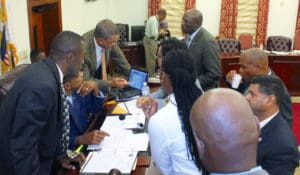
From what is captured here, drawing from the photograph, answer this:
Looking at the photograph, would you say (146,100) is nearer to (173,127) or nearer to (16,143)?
(173,127)

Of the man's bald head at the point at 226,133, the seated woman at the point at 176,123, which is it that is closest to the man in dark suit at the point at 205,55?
the seated woman at the point at 176,123

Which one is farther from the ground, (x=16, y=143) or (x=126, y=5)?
(x=126, y=5)

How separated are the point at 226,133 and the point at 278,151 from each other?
1.09 m

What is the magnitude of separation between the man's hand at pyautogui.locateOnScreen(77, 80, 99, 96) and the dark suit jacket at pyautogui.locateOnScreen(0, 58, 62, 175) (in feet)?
2.21

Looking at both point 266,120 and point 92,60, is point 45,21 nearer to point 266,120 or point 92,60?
point 92,60

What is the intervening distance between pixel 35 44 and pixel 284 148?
136 inches

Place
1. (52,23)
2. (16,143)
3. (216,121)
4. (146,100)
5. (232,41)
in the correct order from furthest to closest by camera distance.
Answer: (232,41)
(52,23)
(146,100)
(16,143)
(216,121)

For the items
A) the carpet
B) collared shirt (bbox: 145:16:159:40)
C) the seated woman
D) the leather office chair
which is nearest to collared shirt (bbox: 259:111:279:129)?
the seated woman

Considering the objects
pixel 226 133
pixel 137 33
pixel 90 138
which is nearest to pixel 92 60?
pixel 90 138

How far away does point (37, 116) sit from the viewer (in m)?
1.84

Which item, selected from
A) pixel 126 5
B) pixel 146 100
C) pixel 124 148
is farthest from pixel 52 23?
pixel 126 5

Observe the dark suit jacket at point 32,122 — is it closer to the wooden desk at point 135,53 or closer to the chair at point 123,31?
the wooden desk at point 135,53

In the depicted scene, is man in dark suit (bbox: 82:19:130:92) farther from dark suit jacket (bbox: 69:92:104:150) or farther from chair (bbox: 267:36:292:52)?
chair (bbox: 267:36:292:52)

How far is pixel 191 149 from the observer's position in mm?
1906
